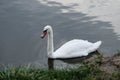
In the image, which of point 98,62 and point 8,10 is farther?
point 8,10

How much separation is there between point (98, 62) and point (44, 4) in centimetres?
709

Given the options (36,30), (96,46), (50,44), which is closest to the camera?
(96,46)

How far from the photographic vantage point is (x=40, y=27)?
1379cm

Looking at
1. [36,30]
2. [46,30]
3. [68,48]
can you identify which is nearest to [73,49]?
[68,48]

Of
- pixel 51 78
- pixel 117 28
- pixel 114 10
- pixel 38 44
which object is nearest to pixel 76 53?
pixel 38 44

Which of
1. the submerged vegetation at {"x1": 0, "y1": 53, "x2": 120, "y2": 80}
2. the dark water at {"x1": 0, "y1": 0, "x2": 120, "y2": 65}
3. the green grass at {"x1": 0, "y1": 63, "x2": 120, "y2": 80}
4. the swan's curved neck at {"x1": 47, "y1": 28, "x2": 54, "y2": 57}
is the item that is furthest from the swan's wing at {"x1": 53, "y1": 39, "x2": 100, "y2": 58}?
the green grass at {"x1": 0, "y1": 63, "x2": 120, "y2": 80}

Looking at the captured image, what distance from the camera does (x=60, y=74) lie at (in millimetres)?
8562

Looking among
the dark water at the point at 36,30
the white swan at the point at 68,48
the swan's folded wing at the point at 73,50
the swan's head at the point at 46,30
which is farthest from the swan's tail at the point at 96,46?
the swan's head at the point at 46,30

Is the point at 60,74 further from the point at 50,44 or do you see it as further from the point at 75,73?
the point at 50,44

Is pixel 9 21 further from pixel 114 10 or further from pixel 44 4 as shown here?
pixel 114 10

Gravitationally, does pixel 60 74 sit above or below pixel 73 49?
below

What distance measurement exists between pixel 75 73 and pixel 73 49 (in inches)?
→ 160

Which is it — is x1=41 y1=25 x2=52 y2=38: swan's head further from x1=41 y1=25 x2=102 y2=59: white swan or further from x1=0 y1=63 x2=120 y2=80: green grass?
x1=0 y1=63 x2=120 y2=80: green grass

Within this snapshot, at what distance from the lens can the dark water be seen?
483 inches
